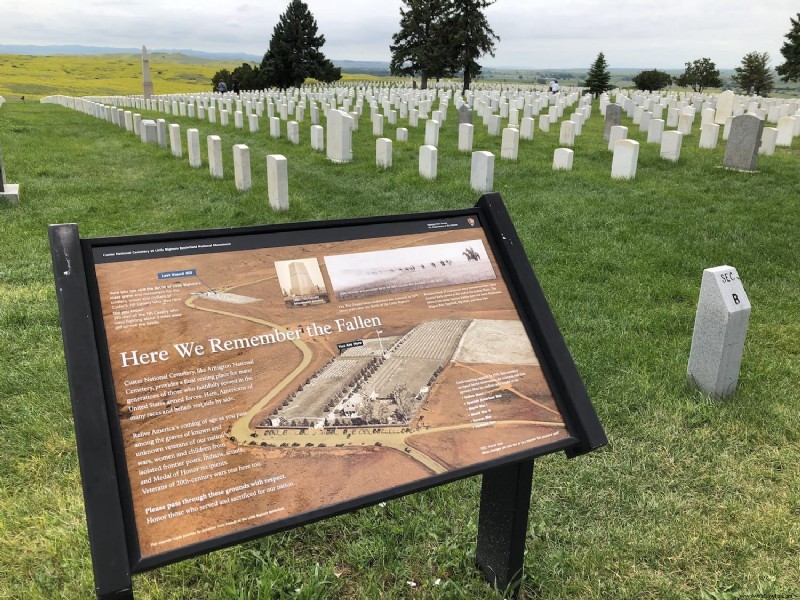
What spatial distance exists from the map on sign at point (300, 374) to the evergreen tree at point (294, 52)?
52.5 m

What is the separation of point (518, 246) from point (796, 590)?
1.83m

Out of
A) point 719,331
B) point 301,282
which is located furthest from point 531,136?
point 301,282

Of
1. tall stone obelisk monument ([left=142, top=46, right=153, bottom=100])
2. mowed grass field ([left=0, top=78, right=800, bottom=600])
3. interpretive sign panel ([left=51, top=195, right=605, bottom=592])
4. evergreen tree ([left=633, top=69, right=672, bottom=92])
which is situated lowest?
mowed grass field ([left=0, top=78, right=800, bottom=600])

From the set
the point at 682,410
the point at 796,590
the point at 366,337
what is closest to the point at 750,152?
the point at 682,410

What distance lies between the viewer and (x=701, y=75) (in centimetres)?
5716

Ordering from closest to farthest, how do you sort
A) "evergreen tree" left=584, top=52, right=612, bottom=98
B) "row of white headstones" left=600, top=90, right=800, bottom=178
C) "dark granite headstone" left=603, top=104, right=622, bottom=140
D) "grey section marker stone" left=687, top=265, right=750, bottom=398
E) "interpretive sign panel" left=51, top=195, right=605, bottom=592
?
"interpretive sign panel" left=51, top=195, right=605, bottom=592 < "grey section marker stone" left=687, top=265, right=750, bottom=398 < "row of white headstones" left=600, top=90, right=800, bottom=178 < "dark granite headstone" left=603, top=104, right=622, bottom=140 < "evergreen tree" left=584, top=52, right=612, bottom=98

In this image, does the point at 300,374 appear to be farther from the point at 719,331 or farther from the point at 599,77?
the point at 599,77

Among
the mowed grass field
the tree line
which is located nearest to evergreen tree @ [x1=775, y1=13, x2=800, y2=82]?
the tree line

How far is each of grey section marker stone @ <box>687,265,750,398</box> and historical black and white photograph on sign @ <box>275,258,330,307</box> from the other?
269 cm

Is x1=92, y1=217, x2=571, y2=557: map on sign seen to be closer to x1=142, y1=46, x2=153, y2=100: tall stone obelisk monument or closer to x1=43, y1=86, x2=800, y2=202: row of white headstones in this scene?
x1=43, y1=86, x2=800, y2=202: row of white headstones

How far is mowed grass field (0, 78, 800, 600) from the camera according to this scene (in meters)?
2.57

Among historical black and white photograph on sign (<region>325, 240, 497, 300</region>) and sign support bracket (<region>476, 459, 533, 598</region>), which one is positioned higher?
historical black and white photograph on sign (<region>325, 240, 497, 300</region>)

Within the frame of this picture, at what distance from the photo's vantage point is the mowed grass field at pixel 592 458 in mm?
2570

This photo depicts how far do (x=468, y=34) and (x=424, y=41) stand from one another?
434cm
